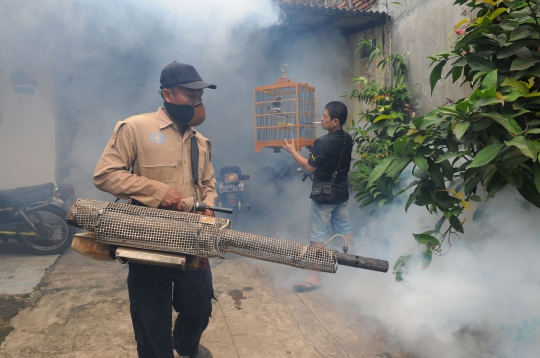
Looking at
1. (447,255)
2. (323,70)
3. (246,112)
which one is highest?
(323,70)

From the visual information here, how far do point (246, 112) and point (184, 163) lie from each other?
5824 millimetres

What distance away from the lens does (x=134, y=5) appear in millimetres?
6797

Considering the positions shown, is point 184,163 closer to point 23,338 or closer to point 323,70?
point 23,338

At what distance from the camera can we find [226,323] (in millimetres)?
3701

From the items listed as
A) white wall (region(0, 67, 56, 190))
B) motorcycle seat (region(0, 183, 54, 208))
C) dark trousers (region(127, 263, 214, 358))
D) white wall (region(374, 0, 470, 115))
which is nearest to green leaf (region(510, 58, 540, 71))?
dark trousers (region(127, 263, 214, 358))

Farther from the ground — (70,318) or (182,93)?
(182,93)

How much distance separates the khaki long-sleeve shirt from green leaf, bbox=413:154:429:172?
146 cm

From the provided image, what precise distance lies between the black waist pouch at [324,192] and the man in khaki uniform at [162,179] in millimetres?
2050

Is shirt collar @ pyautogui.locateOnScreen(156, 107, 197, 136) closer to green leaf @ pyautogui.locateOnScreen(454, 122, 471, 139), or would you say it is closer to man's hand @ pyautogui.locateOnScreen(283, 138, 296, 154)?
green leaf @ pyautogui.locateOnScreen(454, 122, 471, 139)

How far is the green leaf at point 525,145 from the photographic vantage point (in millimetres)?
1789

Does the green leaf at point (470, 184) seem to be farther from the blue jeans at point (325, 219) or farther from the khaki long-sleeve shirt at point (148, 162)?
the blue jeans at point (325, 219)

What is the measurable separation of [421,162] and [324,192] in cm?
224

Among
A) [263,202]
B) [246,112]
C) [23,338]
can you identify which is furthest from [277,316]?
[246,112]

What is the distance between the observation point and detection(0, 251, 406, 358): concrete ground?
323 centimetres
